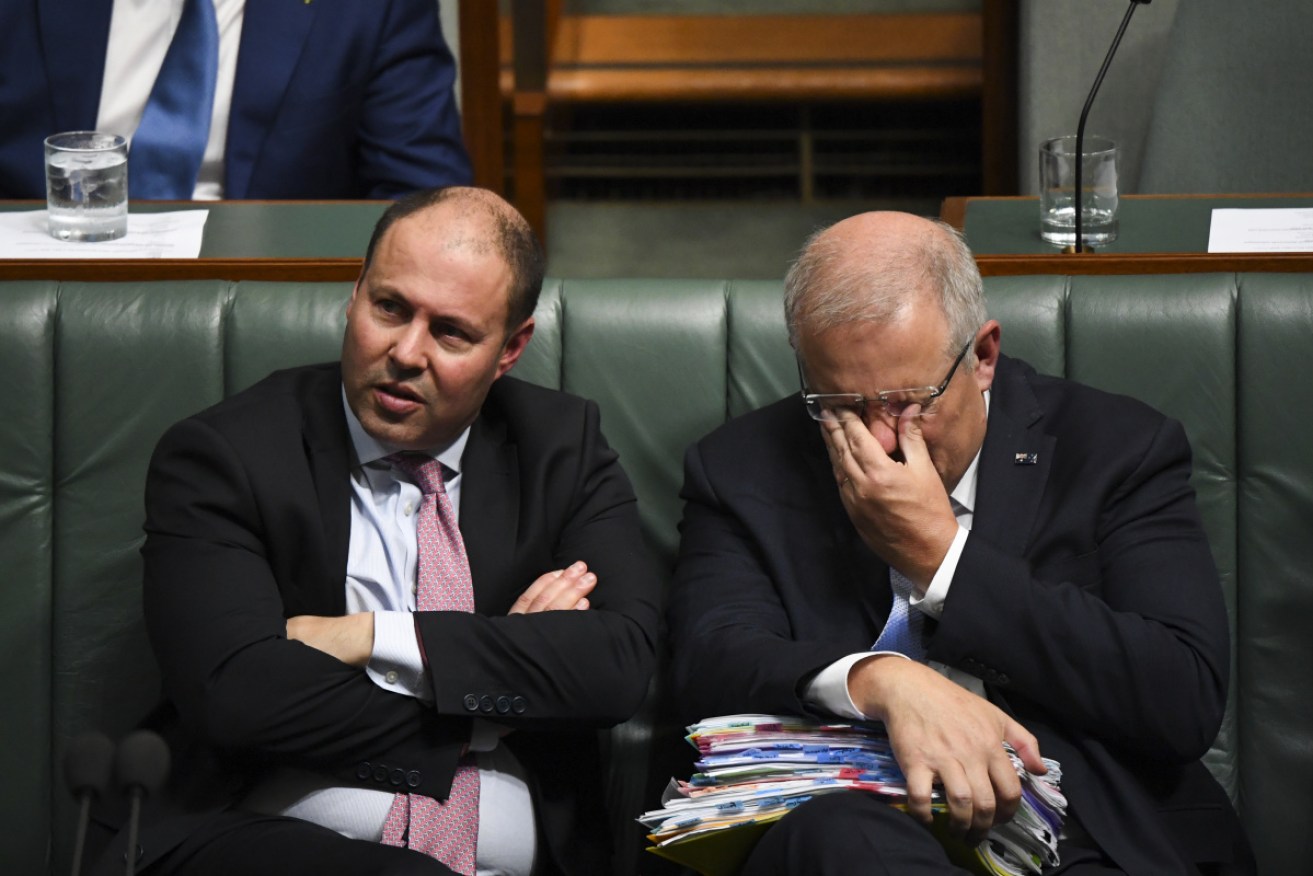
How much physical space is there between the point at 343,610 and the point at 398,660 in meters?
0.16

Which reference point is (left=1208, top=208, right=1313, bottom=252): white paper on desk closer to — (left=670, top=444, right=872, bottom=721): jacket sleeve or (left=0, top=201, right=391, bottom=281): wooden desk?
(left=670, top=444, right=872, bottom=721): jacket sleeve

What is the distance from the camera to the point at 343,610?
77.3 inches

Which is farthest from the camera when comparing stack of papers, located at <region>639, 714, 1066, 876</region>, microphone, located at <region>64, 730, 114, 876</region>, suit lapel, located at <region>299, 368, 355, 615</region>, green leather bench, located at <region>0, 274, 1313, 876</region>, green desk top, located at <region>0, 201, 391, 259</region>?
green desk top, located at <region>0, 201, 391, 259</region>

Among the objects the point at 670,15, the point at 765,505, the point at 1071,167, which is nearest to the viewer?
the point at 765,505

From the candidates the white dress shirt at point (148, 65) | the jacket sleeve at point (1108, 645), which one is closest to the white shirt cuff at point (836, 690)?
the jacket sleeve at point (1108, 645)

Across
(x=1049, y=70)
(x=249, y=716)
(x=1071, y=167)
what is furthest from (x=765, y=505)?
(x=1049, y=70)

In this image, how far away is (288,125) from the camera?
Result: 311cm

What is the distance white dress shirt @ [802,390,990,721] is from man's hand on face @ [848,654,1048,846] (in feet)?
0.12

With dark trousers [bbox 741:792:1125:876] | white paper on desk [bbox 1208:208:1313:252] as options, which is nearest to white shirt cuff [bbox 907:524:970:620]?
dark trousers [bbox 741:792:1125:876]

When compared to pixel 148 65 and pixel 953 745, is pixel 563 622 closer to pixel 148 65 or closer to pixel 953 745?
pixel 953 745

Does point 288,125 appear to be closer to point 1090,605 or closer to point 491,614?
point 491,614

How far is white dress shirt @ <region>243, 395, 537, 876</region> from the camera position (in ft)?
6.05

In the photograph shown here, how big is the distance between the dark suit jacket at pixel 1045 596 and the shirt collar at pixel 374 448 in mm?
277

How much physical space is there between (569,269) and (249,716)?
3.11 metres
